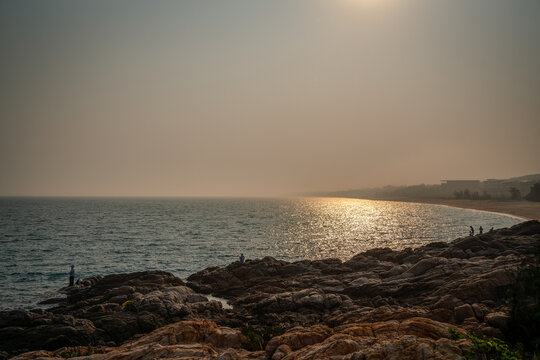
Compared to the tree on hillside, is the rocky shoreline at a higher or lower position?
lower

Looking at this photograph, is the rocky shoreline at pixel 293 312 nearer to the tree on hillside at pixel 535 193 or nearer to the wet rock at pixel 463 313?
the wet rock at pixel 463 313

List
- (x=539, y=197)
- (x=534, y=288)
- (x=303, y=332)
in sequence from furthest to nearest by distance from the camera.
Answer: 1. (x=539, y=197)
2. (x=303, y=332)
3. (x=534, y=288)

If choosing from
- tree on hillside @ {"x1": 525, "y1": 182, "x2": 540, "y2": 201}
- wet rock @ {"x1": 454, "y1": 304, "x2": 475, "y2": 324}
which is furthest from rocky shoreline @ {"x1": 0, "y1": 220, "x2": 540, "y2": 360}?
tree on hillside @ {"x1": 525, "y1": 182, "x2": 540, "y2": 201}

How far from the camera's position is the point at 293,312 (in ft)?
64.5

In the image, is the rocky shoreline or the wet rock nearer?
the rocky shoreline

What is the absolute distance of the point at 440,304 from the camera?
56.7 feet

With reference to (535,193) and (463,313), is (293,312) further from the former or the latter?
(535,193)

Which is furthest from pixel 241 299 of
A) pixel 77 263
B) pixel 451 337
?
pixel 77 263

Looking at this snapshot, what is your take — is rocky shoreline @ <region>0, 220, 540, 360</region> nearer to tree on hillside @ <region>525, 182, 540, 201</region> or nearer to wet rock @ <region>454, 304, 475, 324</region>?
wet rock @ <region>454, 304, 475, 324</region>

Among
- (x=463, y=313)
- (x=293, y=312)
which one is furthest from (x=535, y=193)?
(x=293, y=312)

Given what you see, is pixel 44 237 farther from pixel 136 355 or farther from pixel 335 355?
pixel 335 355

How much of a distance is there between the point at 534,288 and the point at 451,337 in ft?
12.7

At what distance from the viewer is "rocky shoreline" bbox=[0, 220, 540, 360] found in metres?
9.80

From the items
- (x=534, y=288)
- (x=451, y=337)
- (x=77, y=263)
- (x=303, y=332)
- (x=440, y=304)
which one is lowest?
(x=77, y=263)
